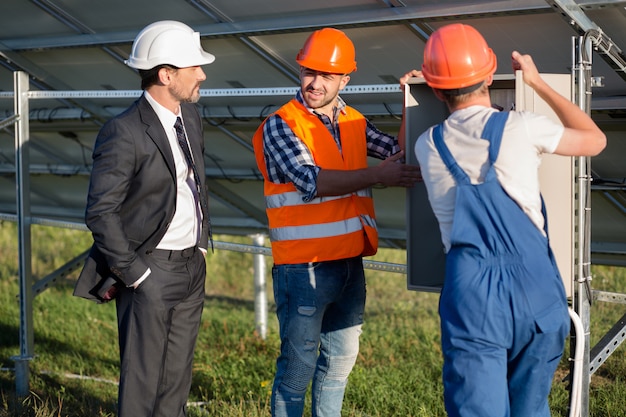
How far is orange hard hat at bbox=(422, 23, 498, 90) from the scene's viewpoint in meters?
3.03

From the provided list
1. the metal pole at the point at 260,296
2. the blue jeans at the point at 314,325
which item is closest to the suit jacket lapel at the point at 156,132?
the blue jeans at the point at 314,325

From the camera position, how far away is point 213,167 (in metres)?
6.65

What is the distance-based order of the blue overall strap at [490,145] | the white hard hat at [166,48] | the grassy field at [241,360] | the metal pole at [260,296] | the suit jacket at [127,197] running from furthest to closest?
the metal pole at [260,296] → the grassy field at [241,360] → the white hard hat at [166,48] → the suit jacket at [127,197] → the blue overall strap at [490,145]

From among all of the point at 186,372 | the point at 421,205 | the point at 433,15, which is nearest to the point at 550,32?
the point at 433,15

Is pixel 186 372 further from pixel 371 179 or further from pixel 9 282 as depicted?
pixel 9 282

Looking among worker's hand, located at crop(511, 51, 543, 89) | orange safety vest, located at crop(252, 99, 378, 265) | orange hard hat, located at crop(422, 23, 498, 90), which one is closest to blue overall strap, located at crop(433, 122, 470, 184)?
orange hard hat, located at crop(422, 23, 498, 90)

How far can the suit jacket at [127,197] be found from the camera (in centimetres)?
376

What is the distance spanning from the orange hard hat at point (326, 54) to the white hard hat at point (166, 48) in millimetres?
414

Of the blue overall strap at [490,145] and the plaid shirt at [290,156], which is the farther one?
the plaid shirt at [290,156]

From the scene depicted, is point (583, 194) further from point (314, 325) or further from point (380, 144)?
point (314, 325)

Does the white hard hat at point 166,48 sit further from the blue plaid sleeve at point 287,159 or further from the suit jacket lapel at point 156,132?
the blue plaid sleeve at point 287,159

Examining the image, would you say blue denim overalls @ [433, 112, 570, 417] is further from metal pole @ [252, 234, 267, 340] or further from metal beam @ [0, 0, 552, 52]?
metal pole @ [252, 234, 267, 340]

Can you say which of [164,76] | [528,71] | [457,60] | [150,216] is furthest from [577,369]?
[164,76]

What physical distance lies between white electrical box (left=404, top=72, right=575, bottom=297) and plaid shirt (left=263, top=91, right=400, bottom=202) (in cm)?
34
